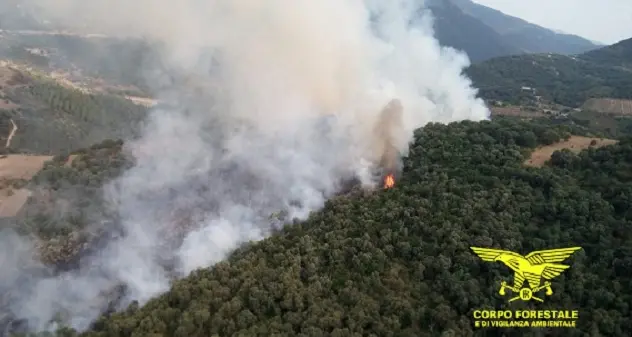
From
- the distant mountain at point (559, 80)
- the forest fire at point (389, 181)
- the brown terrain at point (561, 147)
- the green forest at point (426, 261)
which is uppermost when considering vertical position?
the distant mountain at point (559, 80)

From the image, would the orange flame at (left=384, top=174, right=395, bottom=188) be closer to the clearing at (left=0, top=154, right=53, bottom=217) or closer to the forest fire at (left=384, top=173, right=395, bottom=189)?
the forest fire at (left=384, top=173, right=395, bottom=189)

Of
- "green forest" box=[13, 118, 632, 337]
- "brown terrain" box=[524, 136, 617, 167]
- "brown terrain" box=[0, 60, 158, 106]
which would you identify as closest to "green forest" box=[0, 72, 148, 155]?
"brown terrain" box=[0, 60, 158, 106]

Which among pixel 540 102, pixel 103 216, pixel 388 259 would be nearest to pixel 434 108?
pixel 388 259

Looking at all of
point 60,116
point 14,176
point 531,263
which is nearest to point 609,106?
point 531,263

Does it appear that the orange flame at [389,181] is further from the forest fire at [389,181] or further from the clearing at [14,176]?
the clearing at [14,176]

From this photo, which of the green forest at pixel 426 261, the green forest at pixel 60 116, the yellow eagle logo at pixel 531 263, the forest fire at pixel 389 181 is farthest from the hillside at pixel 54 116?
the yellow eagle logo at pixel 531 263

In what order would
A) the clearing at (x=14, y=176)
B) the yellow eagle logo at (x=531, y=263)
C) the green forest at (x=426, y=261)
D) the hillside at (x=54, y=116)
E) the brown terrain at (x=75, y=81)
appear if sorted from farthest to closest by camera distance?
the brown terrain at (x=75, y=81) → the hillside at (x=54, y=116) → the clearing at (x=14, y=176) → the yellow eagle logo at (x=531, y=263) → the green forest at (x=426, y=261)
